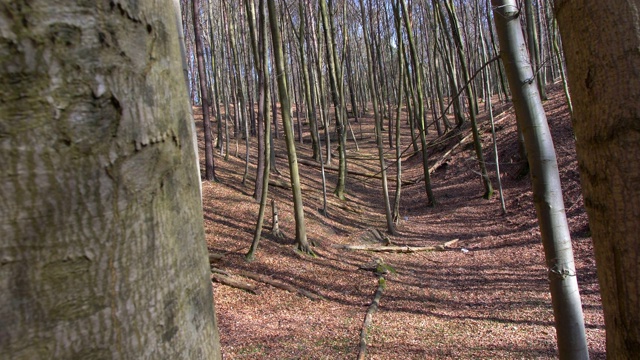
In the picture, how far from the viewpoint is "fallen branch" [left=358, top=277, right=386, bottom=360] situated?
5.69 m

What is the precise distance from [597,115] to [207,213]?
1050cm

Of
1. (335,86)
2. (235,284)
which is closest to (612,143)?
(235,284)

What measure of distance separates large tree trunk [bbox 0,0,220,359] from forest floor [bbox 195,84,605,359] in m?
2.78

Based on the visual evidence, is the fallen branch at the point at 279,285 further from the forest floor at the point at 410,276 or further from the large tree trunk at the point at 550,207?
the large tree trunk at the point at 550,207

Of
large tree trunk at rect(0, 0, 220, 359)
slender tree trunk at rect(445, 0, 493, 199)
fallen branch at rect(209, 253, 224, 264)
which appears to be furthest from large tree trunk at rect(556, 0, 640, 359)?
slender tree trunk at rect(445, 0, 493, 199)

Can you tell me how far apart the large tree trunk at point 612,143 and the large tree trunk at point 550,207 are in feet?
6.58

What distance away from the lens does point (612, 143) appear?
1036 mm

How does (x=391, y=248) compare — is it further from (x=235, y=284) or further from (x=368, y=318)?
(x=235, y=284)

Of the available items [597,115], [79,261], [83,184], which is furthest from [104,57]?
[597,115]

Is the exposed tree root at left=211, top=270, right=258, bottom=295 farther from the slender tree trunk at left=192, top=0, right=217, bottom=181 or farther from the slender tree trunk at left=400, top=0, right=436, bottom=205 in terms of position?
the slender tree trunk at left=400, top=0, right=436, bottom=205

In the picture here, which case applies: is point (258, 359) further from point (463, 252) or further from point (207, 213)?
point (463, 252)

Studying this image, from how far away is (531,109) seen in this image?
9.95 ft

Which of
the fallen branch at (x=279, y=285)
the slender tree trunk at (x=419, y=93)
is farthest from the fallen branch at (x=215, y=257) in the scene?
the slender tree trunk at (x=419, y=93)

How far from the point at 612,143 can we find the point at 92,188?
1079mm
